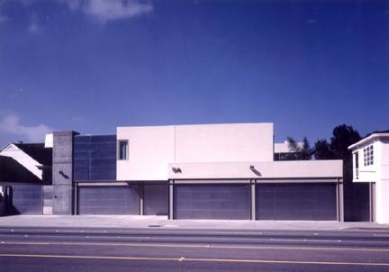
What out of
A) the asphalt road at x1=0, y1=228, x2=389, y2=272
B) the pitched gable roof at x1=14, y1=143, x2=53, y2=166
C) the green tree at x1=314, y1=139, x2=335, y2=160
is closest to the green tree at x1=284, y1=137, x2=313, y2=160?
the green tree at x1=314, y1=139, x2=335, y2=160

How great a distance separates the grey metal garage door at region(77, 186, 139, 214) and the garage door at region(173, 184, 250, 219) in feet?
19.7

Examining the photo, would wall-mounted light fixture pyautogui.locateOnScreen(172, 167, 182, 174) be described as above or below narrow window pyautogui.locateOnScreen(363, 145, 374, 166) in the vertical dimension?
below

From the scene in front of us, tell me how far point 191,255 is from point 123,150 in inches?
971

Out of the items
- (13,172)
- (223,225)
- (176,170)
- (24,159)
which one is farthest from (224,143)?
(24,159)

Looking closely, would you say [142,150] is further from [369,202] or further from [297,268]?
[297,268]

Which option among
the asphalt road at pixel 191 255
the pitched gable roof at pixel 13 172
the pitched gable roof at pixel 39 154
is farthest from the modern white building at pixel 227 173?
the pitched gable roof at pixel 39 154

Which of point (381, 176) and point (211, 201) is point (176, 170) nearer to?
point (211, 201)

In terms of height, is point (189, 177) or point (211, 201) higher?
point (189, 177)

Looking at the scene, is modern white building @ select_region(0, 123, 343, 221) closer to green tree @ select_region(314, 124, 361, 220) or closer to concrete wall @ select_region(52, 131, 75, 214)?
concrete wall @ select_region(52, 131, 75, 214)

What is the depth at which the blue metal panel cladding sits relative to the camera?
1478 inches

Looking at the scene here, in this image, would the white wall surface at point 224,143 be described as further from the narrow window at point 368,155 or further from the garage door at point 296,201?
the narrow window at point 368,155

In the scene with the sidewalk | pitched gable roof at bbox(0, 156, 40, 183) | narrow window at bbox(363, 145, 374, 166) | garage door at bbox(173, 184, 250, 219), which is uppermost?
narrow window at bbox(363, 145, 374, 166)

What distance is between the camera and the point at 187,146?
3675 centimetres

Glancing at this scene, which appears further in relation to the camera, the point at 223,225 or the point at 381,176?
the point at 381,176
